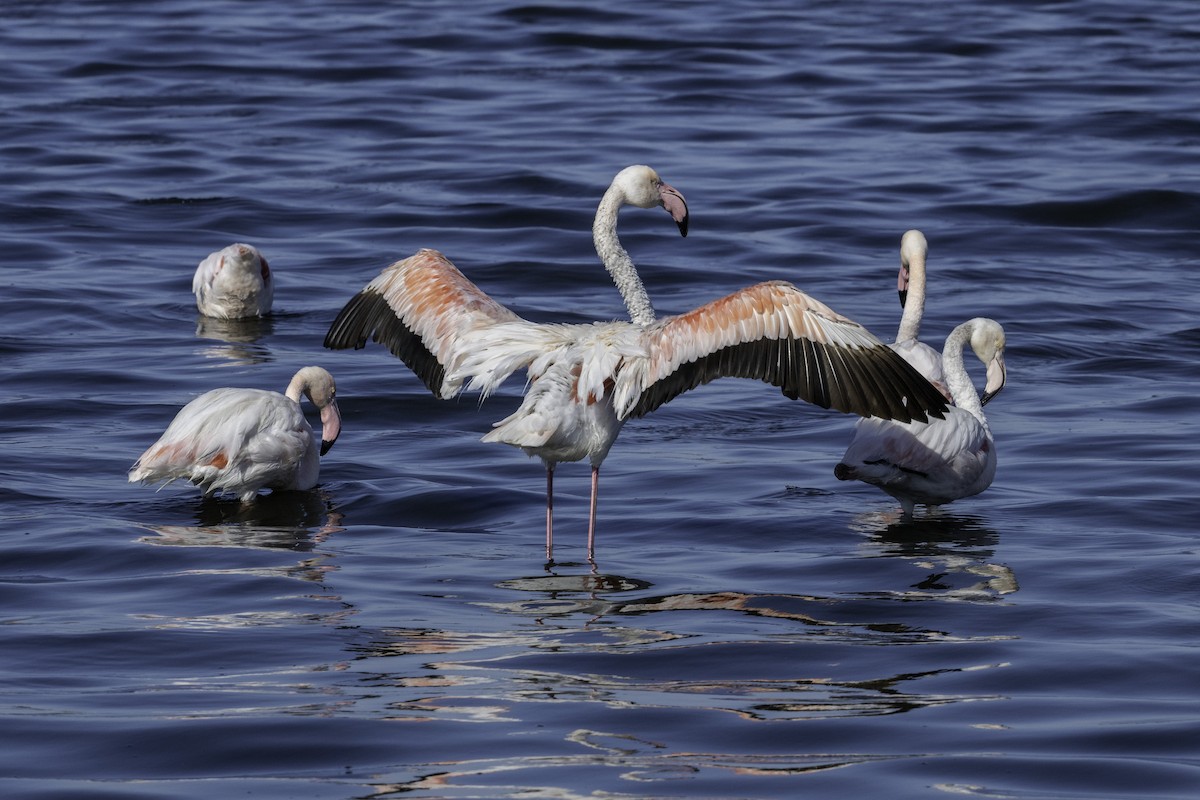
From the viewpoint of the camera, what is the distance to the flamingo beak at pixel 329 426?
9594 mm

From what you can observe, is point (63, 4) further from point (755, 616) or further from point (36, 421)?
point (755, 616)

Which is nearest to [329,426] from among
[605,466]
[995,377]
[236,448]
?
[236,448]

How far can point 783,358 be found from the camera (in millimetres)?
7504

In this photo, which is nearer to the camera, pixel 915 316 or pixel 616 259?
pixel 616 259

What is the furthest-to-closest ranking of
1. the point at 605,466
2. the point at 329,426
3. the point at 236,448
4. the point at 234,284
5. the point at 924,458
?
the point at 234,284
the point at 605,466
the point at 329,426
the point at 236,448
the point at 924,458

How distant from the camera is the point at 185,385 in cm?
1128

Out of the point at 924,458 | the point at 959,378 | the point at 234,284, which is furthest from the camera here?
the point at 234,284

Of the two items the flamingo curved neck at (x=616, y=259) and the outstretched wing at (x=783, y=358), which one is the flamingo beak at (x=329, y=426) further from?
the outstretched wing at (x=783, y=358)

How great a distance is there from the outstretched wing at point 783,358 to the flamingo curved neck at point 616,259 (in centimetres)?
67

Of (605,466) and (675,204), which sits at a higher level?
(675,204)

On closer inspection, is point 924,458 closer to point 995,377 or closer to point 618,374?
point 995,377

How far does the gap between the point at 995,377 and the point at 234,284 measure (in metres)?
5.30

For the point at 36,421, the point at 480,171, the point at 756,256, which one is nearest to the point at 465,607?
the point at 36,421

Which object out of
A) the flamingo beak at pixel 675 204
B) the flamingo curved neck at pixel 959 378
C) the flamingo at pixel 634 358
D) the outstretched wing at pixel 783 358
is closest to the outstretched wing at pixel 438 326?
the flamingo at pixel 634 358
